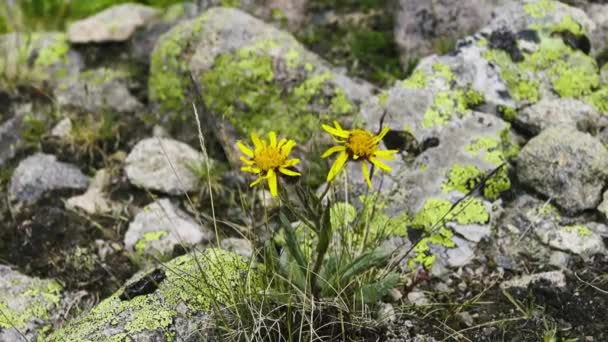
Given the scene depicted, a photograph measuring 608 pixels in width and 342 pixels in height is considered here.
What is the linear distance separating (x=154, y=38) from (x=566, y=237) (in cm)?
459

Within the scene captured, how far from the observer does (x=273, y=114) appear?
5270 millimetres

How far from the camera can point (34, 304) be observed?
13.3ft

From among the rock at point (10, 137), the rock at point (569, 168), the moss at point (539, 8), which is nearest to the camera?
the rock at point (569, 168)

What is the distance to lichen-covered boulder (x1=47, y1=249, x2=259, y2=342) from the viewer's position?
3.16 meters

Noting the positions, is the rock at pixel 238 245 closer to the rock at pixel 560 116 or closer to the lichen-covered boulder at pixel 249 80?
the lichen-covered boulder at pixel 249 80

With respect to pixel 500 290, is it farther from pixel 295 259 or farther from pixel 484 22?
pixel 484 22

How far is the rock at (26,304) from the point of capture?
12.6 ft

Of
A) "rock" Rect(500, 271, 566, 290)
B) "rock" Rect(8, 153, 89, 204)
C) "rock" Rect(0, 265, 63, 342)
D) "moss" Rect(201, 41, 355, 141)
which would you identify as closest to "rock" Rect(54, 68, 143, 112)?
"rock" Rect(8, 153, 89, 204)

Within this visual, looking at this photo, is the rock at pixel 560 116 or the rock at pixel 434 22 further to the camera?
the rock at pixel 434 22

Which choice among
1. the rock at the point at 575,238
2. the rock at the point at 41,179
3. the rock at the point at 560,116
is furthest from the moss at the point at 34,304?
the rock at the point at 560,116

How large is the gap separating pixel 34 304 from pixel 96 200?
3.70ft

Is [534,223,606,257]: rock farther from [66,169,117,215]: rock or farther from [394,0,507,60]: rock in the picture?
[66,169,117,215]: rock

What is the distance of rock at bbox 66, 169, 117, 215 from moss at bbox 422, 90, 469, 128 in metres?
2.48

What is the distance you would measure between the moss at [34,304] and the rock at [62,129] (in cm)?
176
